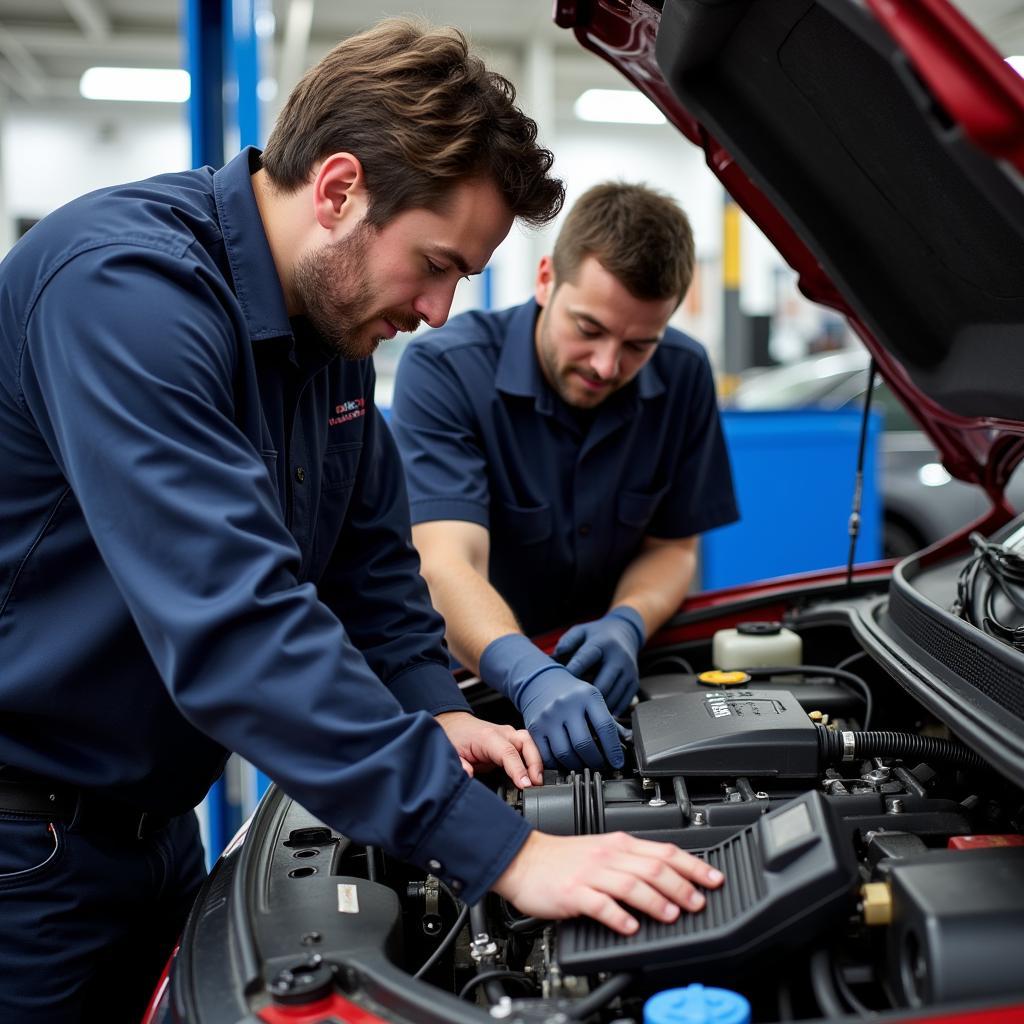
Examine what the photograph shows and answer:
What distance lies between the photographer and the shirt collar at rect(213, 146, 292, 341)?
1146 mm

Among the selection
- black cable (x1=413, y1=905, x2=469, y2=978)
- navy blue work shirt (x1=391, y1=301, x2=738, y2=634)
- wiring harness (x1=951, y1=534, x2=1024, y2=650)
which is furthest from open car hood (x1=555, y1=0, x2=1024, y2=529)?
black cable (x1=413, y1=905, x2=469, y2=978)

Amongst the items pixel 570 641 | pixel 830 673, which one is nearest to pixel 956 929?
pixel 830 673

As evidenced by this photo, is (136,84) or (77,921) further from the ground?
(136,84)

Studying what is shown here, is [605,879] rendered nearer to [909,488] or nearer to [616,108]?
[909,488]

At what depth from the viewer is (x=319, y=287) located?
117cm

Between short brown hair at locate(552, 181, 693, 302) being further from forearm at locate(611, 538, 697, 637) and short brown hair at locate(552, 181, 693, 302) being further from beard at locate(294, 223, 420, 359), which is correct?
beard at locate(294, 223, 420, 359)

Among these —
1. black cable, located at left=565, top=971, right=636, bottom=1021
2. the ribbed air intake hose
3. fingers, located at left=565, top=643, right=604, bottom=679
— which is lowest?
fingers, located at left=565, top=643, right=604, bottom=679

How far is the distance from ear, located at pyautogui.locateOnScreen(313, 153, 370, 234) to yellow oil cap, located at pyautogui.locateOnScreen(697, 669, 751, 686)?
0.80 m

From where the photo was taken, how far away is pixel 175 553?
0.89m

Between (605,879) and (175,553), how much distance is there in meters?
0.46

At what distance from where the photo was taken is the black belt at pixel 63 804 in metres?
1.14

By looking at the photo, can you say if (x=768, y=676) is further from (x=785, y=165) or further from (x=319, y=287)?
(x=319, y=287)

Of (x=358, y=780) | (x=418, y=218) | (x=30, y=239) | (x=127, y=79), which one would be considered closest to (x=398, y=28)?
(x=418, y=218)

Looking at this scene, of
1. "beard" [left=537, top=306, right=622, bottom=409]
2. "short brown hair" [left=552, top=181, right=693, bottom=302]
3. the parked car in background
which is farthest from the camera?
the parked car in background
